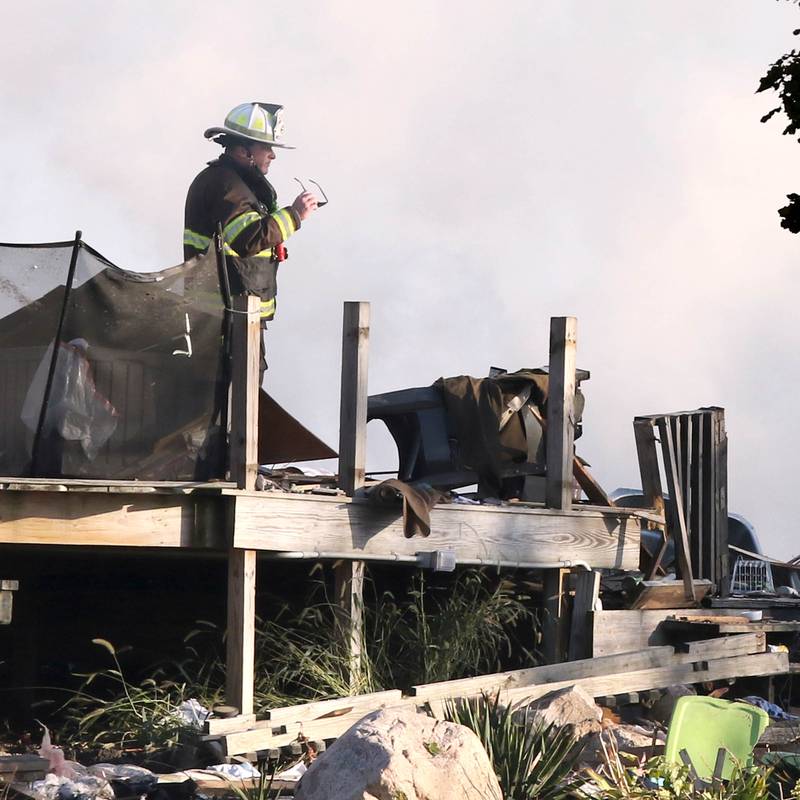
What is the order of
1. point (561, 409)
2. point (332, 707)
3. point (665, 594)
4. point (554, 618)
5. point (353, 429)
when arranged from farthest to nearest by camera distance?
1. point (665, 594)
2. point (554, 618)
3. point (561, 409)
4. point (353, 429)
5. point (332, 707)

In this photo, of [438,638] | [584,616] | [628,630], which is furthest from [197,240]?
[628,630]

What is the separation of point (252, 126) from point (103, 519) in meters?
3.23

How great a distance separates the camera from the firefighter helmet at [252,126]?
1116 centimetres

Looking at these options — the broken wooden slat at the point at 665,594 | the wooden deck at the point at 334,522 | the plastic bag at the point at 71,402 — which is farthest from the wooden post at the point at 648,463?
the plastic bag at the point at 71,402

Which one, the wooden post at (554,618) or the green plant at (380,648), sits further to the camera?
the wooden post at (554,618)

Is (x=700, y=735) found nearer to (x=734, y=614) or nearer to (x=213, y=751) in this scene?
(x=213, y=751)

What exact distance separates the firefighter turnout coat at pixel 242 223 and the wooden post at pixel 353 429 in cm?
70

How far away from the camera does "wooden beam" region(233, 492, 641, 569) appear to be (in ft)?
33.4

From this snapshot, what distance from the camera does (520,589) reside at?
12305 millimetres

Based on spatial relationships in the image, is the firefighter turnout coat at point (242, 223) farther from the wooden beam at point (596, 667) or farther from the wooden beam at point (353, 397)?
the wooden beam at point (596, 667)

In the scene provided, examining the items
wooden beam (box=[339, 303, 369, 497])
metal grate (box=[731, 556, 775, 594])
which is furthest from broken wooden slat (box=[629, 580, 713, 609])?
wooden beam (box=[339, 303, 369, 497])

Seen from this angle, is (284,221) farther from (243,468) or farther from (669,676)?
(669,676)

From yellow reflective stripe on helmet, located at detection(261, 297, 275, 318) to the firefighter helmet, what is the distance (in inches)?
45.2

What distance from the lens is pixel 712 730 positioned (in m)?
8.27
